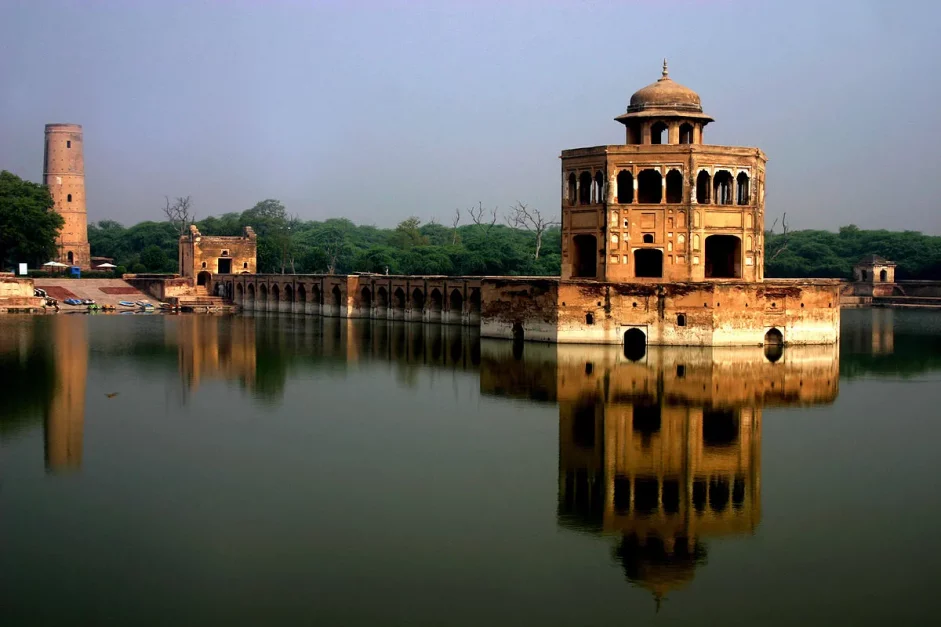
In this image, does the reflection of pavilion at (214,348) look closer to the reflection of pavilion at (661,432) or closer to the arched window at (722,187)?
the reflection of pavilion at (661,432)

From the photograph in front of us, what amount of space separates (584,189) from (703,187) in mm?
2760

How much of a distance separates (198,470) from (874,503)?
23.7 ft

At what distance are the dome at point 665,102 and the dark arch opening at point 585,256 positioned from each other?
3.00 meters

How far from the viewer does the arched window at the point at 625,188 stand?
2453 centimetres

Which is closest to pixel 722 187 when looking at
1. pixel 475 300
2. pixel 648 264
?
pixel 648 264

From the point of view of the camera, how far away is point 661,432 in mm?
14414

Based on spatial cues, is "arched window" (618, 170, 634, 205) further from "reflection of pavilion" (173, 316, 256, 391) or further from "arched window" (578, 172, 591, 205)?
"reflection of pavilion" (173, 316, 256, 391)

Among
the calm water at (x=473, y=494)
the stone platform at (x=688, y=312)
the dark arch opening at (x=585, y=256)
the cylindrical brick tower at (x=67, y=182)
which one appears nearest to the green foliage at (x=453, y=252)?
the cylindrical brick tower at (x=67, y=182)

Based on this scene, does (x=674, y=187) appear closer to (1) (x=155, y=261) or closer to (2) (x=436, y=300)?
(2) (x=436, y=300)

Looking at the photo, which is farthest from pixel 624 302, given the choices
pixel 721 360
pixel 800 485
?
pixel 800 485

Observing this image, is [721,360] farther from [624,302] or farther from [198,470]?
[198,470]

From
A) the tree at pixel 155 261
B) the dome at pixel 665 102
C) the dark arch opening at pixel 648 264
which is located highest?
the dome at pixel 665 102

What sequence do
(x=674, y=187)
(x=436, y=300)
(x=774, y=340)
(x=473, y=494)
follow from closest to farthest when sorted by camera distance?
(x=473, y=494), (x=774, y=340), (x=674, y=187), (x=436, y=300)

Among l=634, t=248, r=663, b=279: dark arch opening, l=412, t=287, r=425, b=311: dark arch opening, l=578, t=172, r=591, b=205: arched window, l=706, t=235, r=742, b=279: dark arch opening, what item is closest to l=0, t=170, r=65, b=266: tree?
l=412, t=287, r=425, b=311: dark arch opening
